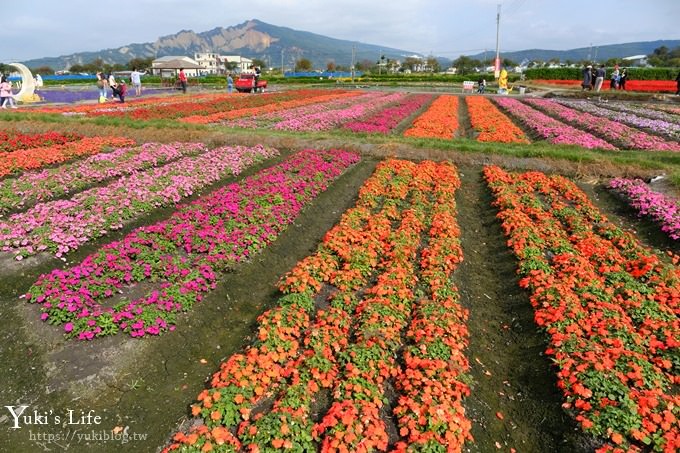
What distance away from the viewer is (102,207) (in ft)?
35.1

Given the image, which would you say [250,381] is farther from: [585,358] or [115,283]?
[585,358]

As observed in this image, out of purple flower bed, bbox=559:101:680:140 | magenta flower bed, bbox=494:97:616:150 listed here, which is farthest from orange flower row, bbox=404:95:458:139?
purple flower bed, bbox=559:101:680:140

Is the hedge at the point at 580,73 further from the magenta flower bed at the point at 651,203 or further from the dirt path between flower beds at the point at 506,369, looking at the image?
the dirt path between flower beds at the point at 506,369

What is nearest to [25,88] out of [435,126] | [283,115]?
[283,115]

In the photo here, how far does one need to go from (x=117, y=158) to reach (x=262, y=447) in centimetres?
1410

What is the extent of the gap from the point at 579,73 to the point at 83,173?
83.6 metres

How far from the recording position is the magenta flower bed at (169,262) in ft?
21.8

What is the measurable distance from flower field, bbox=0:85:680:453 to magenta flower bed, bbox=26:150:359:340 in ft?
0.15

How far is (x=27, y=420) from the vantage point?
199 inches

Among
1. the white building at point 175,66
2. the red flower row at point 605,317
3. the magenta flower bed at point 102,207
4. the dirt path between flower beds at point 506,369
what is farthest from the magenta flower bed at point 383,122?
the white building at point 175,66

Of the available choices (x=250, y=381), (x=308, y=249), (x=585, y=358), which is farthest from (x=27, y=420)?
(x=585, y=358)

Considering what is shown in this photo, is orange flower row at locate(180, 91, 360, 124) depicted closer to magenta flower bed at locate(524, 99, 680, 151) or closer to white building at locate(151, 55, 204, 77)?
magenta flower bed at locate(524, 99, 680, 151)

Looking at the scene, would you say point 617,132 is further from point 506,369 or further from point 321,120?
point 506,369

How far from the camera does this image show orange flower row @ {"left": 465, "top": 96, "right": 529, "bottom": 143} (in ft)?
70.9
